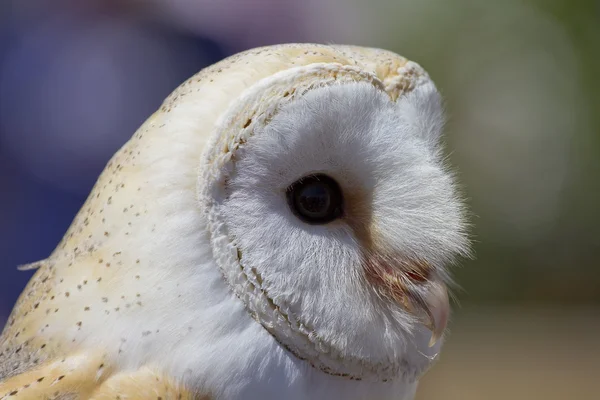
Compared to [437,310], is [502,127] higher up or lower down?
lower down

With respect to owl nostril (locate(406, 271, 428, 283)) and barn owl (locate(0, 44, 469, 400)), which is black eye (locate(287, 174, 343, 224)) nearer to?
barn owl (locate(0, 44, 469, 400))

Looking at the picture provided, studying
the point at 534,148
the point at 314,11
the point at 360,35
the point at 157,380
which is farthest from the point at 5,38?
the point at 534,148

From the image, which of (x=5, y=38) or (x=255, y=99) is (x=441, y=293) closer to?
(x=255, y=99)

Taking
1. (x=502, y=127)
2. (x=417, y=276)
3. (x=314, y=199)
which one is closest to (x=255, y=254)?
(x=314, y=199)

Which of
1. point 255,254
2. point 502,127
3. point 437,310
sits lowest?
point 502,127

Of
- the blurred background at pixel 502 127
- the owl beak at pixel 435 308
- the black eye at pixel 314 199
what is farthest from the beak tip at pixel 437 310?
the blurred background at pixel 502 127

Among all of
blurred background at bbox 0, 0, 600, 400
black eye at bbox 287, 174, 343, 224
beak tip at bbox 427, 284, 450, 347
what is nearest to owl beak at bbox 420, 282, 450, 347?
beak tip at bbox 427, 284, 450, 347

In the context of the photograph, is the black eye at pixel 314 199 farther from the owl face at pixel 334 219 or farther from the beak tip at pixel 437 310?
the beak tip at pixel 437 310

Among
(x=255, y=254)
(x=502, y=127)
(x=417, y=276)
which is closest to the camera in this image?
(x=255, y=254)

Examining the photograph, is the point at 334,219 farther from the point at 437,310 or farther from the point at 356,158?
the point at 437,310

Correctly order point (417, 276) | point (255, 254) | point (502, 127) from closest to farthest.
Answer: point (255, 254) → point (417, 276) → point (502, 127)
